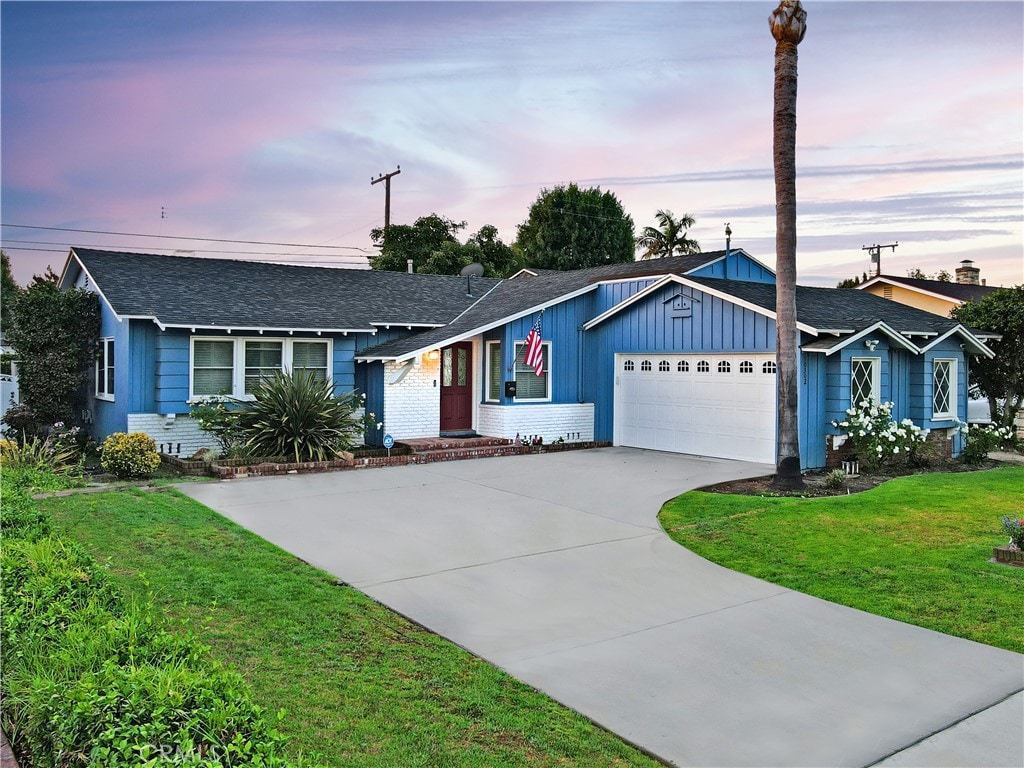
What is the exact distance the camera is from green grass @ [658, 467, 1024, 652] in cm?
639

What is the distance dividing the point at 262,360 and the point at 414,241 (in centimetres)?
2592

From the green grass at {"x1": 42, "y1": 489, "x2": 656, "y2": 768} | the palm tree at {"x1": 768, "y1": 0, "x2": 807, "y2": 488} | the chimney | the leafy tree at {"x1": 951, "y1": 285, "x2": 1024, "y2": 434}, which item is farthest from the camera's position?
the chimney

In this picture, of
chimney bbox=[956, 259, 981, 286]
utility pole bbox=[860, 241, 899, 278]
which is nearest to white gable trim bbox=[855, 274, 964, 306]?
chimney bbox=[956, 259, 981, 286]

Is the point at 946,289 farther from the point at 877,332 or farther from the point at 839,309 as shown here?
the point at 877,332

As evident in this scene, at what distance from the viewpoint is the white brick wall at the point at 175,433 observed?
14594mm

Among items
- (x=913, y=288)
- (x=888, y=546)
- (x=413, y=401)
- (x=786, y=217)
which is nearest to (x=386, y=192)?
(x=913, y=288)

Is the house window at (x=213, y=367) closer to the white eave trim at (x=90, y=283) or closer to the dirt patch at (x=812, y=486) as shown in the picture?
the white eave trim at (x=90, y=283)

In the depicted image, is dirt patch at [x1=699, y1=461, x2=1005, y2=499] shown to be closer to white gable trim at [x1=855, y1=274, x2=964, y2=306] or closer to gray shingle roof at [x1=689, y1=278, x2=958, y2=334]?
gray shingle roof at [x1=689, y1=278, x2=958, y2=334]

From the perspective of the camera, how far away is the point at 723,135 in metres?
17.7

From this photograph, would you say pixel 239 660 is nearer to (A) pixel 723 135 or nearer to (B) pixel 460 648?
(B) pixel 460 648

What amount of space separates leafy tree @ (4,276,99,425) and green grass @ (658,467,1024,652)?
13268 millimetres

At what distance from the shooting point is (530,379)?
58.1 feet

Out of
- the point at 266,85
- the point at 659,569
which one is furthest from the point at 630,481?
the point at 266,85

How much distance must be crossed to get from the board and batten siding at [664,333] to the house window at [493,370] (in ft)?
7.30
